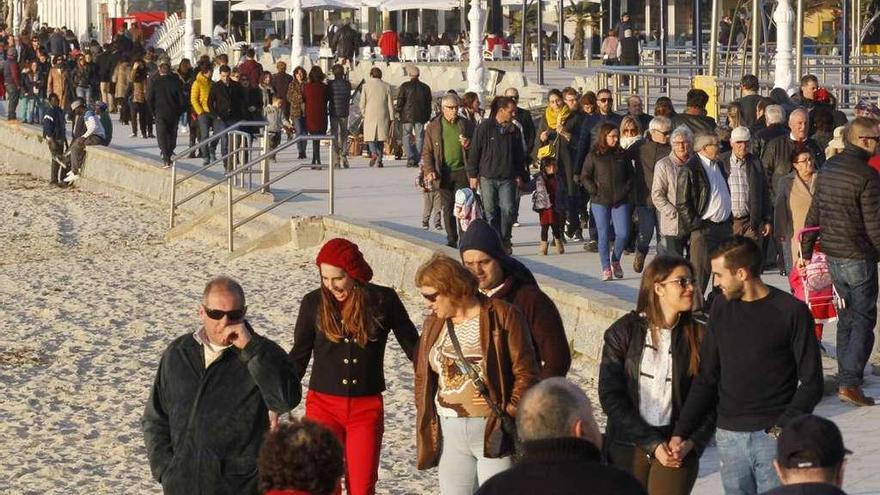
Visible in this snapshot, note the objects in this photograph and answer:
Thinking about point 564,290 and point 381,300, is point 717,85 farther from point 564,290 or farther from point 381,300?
point 381,300

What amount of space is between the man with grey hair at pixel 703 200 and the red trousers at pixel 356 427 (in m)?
5.58

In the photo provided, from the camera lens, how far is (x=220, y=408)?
6.34 m

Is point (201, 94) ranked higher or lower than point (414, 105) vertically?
higher

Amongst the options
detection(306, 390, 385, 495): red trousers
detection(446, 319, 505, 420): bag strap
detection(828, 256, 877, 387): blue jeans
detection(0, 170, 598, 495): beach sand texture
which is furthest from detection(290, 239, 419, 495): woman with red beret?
detection(828, 256, 877, 387): blue jeans

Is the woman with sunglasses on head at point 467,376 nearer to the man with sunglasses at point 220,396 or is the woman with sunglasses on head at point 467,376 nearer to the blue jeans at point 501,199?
the man with sunglasses at point 220,396

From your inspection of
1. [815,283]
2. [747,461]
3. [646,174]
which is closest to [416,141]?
[646,174]

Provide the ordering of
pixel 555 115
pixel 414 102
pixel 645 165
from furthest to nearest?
pixel 414 102
pixel 555 115
pixel 645 165

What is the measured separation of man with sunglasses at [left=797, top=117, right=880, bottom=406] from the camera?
1022cm

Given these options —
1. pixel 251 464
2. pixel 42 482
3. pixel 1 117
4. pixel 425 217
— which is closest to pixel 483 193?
pixel 425 217

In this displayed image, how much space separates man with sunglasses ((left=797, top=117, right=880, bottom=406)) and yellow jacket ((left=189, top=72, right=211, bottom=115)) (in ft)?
58.6

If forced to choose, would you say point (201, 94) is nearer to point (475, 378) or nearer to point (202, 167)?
point (202, 167)

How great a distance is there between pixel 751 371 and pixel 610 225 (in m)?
8.91

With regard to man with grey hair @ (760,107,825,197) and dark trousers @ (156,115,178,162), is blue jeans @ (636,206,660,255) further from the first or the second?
dark trousers @ (156,115,178,162)

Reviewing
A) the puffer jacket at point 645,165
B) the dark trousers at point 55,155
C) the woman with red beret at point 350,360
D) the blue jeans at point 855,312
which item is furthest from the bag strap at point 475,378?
the dark trousers at point 55,155
